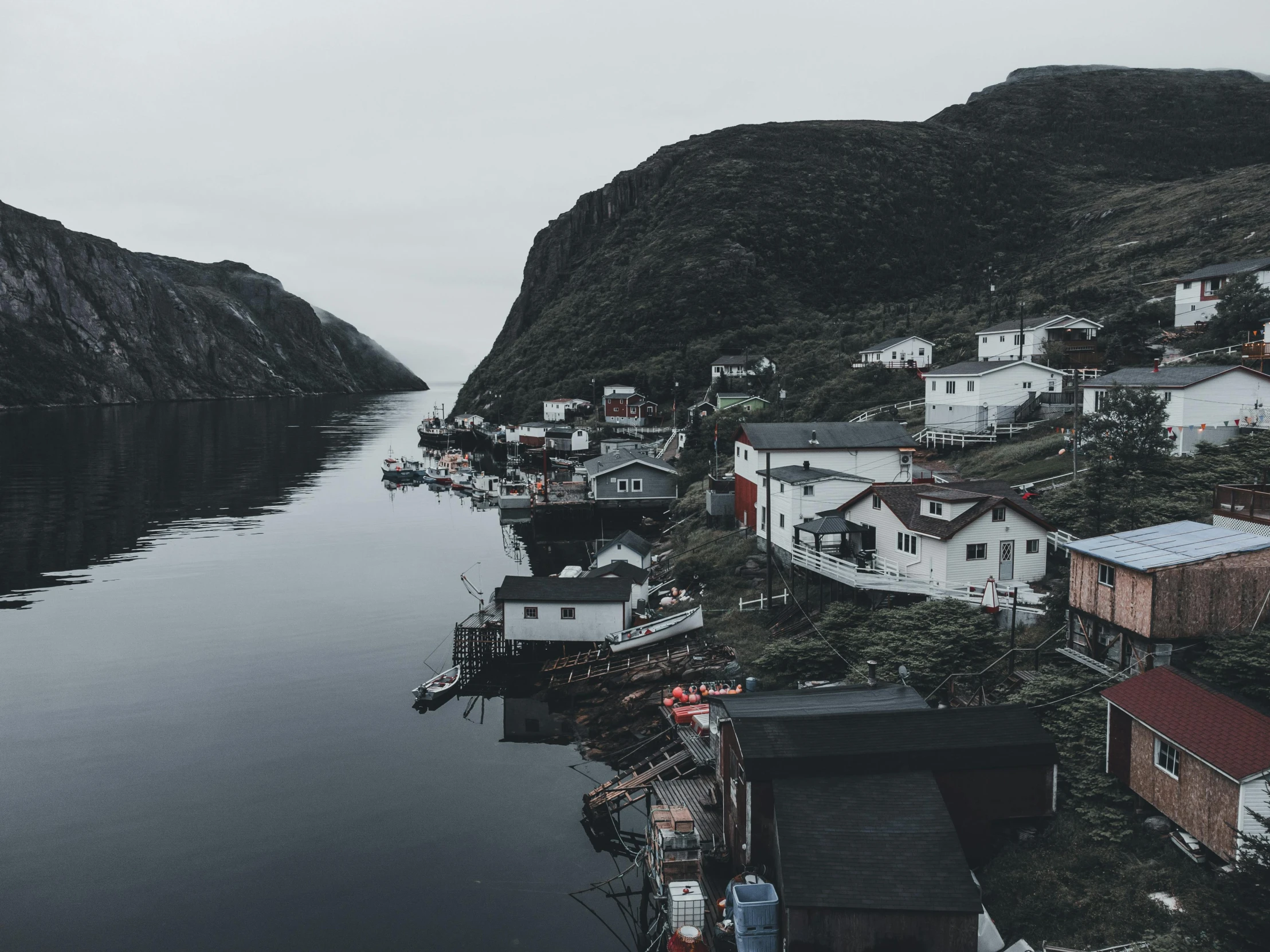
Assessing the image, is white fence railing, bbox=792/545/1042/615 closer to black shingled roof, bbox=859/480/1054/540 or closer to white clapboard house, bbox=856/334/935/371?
black shingled roof, bbox=859/480/1054/540

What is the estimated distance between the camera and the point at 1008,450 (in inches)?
2176

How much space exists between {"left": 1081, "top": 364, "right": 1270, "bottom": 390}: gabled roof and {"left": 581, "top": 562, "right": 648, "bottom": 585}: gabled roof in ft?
89.4

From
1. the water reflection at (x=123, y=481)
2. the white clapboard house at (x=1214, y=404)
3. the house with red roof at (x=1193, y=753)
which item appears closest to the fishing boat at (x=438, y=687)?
the house with red roof at (x=1193, y=753)

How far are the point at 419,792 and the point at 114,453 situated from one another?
117910mm

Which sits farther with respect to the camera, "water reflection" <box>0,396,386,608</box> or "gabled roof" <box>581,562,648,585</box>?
"water reflection" <box>0,396,386,608</box>

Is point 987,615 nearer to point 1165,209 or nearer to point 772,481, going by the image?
point 772,481

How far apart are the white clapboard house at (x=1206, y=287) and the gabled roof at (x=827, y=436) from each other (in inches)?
1516

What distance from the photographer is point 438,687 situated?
37.1 m

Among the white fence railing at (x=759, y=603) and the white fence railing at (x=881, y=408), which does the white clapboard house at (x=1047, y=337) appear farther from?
the white fence railing at (x=759, y=603)

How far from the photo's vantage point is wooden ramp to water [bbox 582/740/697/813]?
2688 cm

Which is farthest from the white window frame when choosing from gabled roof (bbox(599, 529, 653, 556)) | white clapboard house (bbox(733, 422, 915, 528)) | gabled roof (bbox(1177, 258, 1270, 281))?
gabled roof (bbox(1177, 258, 1270, 281))

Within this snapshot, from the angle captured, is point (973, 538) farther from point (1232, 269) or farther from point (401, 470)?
point (401, 470)

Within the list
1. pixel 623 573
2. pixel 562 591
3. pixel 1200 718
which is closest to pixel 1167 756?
pixel 1200 718

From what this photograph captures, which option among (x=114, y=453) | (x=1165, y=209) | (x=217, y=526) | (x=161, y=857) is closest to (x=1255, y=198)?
(x=1165, y=209)
